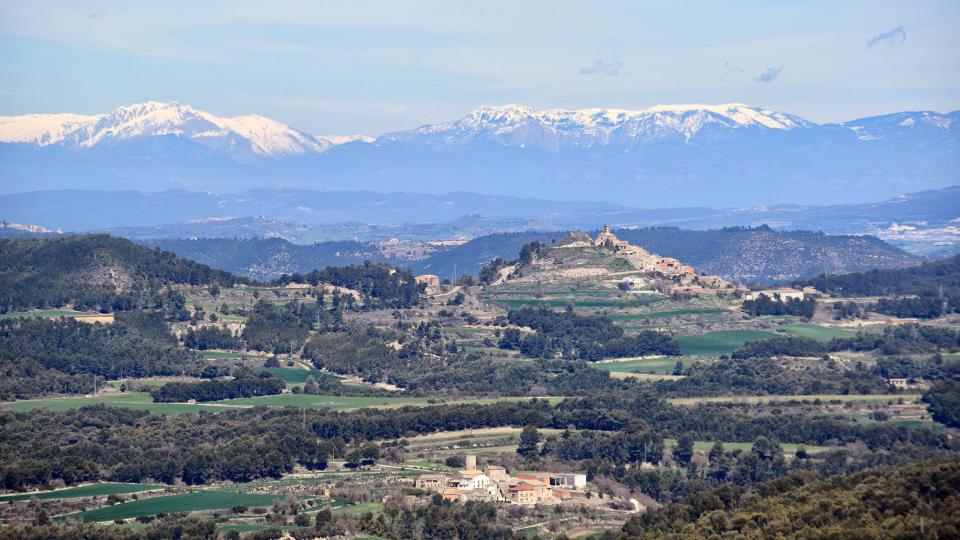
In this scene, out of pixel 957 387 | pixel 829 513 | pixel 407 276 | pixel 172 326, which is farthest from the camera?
pixel 407 276

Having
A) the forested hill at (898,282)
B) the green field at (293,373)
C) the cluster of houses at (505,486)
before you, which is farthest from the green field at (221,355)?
the forested hill at (898,282)

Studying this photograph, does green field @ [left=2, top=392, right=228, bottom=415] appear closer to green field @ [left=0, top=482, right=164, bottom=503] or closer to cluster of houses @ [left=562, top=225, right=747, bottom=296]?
green field @ [left=0, top=482, right=164, bottom=503]

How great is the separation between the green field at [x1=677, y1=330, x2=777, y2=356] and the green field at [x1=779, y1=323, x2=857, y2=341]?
247 centimetres

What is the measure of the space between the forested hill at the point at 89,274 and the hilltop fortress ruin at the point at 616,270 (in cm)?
2805

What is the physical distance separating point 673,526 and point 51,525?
22.6m

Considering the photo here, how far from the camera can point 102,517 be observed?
68625mm

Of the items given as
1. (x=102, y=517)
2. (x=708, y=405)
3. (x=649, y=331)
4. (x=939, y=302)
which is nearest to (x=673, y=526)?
(x=102, y=517)

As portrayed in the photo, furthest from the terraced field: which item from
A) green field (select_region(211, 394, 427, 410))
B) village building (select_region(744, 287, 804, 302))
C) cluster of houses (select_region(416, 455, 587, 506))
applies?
village building (select_region(744, 287, 804, 302))

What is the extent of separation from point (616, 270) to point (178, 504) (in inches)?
3380

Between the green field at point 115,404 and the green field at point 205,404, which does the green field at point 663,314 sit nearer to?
the green field at point 205,404

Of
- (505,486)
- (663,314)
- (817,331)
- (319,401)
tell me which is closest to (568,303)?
(663,314)

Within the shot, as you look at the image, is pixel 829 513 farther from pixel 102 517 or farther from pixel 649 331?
pixel 649 331

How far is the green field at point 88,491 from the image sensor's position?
2864 inches

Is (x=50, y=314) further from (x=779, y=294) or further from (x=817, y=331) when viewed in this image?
(x=779, y=294)
